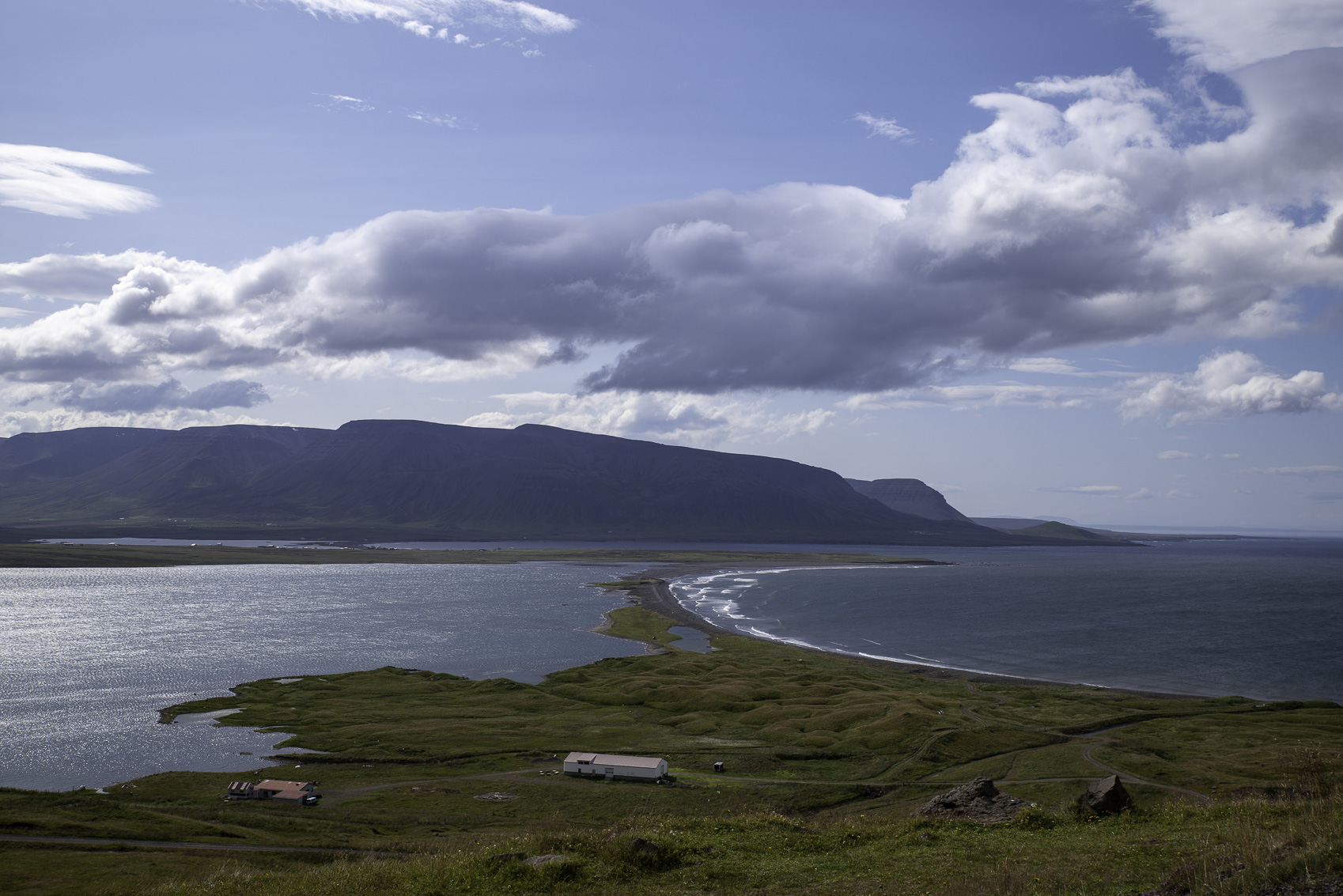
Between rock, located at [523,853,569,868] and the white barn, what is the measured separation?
1356 inches

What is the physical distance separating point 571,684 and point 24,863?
2894 inches

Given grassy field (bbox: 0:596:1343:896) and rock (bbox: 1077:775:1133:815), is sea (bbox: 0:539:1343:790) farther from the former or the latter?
rock (bbox: 1077:775:1133:815)

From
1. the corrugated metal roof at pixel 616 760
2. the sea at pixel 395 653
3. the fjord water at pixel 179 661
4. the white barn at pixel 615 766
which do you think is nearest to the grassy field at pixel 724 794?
the white barn at pixel 615 766

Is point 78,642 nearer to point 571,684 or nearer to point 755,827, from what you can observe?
point 571,684

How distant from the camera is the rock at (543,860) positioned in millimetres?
31256

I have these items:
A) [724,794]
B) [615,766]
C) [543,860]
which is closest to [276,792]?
[615,766]

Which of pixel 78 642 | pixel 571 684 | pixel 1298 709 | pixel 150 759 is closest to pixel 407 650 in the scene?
pixel 571 684

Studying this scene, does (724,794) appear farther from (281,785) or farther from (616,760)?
(281,785)

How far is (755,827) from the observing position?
3884 cm

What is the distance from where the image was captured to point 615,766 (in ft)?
219

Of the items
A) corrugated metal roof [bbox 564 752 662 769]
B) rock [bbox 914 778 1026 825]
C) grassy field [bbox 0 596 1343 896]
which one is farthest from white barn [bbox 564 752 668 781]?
rock [bbox 914 778 1026 825]

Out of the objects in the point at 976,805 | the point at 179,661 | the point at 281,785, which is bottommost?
the point at 179,661

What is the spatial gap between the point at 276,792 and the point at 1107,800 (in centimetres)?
5542

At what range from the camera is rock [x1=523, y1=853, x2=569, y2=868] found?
3126cm
